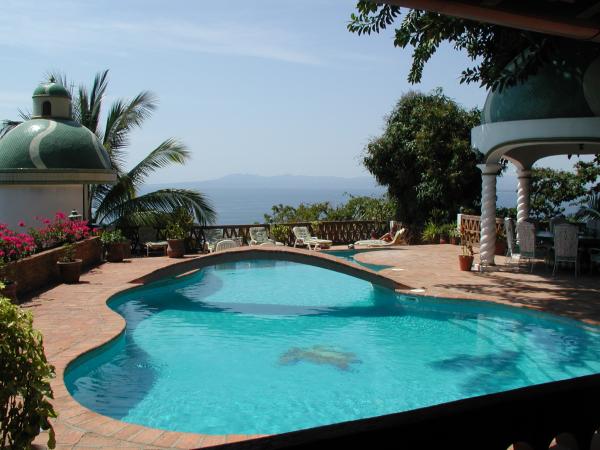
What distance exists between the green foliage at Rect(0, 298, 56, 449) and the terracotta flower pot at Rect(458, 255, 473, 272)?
43.8 feet

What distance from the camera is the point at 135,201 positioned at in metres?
20.0

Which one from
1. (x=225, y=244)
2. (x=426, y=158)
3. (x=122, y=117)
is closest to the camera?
(x=225, y=244)

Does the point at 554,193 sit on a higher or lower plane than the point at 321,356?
higher

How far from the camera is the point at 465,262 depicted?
15492mm

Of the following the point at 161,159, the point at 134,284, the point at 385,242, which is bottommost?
the point at 134,284

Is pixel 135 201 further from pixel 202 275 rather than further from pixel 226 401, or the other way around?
pixel 226 401

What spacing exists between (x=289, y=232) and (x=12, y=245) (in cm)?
1098

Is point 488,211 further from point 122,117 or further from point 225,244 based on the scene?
point 122,117

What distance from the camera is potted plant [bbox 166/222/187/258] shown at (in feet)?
59.3

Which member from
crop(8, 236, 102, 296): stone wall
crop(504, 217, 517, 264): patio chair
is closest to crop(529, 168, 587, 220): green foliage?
crop(504, 217, 517, 264): patio chair

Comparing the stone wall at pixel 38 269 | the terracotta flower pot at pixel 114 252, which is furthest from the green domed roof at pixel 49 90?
the stone wall at pixel 38 269

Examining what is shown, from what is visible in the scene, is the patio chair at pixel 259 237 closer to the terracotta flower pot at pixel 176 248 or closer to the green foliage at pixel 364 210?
the terracotta flower pot at pixel 176 248

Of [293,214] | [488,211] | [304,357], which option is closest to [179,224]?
[293,214]

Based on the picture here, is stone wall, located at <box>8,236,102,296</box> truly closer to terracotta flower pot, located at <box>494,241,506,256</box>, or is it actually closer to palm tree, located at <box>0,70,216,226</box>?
palm tree, located at <box>0,70,216,226</box>
